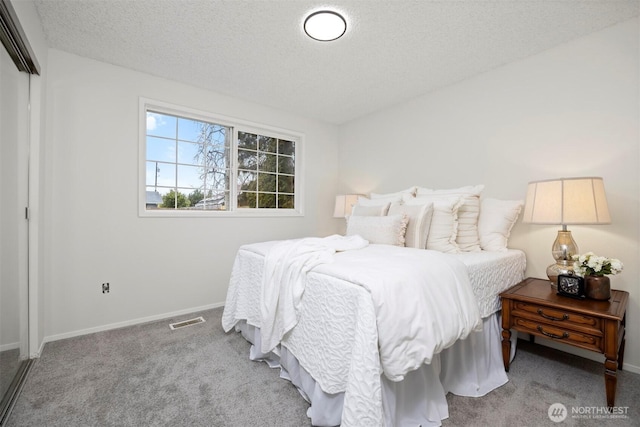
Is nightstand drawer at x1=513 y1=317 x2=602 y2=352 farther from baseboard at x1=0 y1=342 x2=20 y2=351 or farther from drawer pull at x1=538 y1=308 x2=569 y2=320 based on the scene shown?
baseboard at x1=0 y1=342 x2=20 y2=351

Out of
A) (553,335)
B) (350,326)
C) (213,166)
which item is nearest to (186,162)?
(213,166)

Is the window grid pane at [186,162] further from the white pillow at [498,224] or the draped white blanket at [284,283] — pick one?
the white pillow at [498,224]

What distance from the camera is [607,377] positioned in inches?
60.5

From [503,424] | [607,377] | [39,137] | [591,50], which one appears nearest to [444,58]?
[591,50]

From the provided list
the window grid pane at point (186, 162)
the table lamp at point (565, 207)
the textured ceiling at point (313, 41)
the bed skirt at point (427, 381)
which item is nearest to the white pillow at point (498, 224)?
the table lamp at point (565, 207)

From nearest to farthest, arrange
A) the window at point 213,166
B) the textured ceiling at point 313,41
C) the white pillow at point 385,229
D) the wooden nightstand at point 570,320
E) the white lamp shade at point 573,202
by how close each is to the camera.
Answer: the wooden nightstand at point 570,320 → the white lamp shade at point 573,202 → the textured ceiling at point 313,41 → the white pillow at point 385,229 → the window at point 213,166

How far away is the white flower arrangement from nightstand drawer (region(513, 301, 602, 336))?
0.32 m

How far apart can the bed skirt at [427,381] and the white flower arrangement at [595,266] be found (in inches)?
22.7

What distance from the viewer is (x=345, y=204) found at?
3.70 meters

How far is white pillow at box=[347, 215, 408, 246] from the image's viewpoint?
2303 millimetres

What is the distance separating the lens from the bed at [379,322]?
3.92 feet

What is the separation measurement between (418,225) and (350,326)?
1.29 m

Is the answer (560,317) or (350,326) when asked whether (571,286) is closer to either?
(560,317)

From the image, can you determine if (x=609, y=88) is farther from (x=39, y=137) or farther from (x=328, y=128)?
(x=39, y=137)
